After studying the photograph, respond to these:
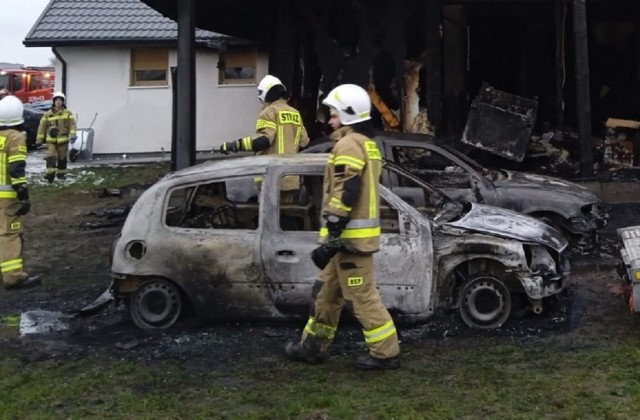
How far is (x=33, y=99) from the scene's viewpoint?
3050cm

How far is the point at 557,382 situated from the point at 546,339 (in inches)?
35.5

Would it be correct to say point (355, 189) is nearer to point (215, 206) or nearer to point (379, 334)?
point (379, 334)

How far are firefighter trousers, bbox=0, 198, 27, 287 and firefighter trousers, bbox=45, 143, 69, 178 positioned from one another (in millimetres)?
8260

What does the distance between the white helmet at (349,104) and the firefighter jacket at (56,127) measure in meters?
12.1

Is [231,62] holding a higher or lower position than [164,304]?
higher

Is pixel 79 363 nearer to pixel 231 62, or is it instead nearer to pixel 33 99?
pixel 231 62

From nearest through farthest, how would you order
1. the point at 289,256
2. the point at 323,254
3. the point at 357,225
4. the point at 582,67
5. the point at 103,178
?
the point at 323,254, the point at 357,225, the point at 289,256, the point at 582,67, the point at 103,178

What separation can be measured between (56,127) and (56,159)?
65cm

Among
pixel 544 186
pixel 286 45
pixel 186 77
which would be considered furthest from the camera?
pixel 286 45

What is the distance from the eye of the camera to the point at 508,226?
6.44 meters

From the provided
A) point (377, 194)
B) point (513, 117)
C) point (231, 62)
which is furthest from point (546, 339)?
point (231, 62)

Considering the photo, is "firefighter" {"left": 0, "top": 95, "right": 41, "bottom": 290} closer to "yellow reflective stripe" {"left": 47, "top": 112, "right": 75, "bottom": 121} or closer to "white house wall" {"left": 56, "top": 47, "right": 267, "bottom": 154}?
"yellow reflective stripe" {"left": 47, "top": 112, "right": 75, "bottom": 121}

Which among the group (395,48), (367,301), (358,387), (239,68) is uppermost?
(239,68)

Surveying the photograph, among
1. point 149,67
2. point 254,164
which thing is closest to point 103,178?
point 149,67
